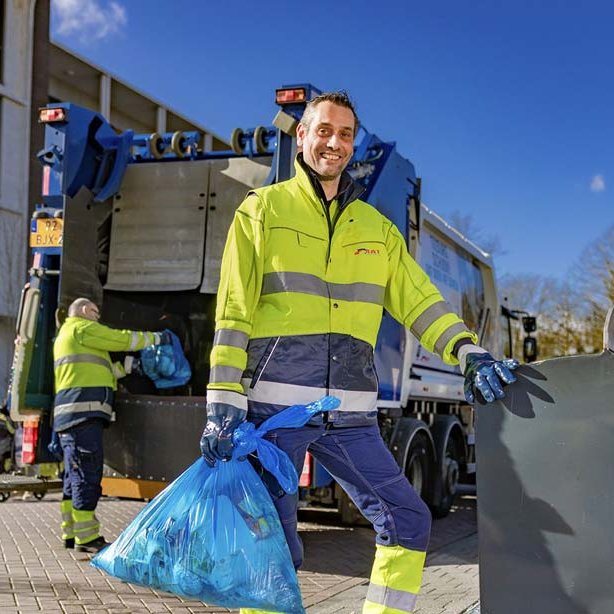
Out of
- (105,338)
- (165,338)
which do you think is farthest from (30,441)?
(165,338)

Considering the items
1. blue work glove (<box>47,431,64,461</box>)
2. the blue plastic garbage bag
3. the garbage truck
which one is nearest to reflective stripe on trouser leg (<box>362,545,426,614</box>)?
the garbage truck

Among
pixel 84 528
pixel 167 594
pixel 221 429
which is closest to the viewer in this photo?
pixel 221 429

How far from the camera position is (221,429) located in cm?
249

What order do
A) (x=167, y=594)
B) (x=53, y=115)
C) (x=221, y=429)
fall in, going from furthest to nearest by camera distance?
(x=53, y=115) → (x=167, y=594) → (x=221, y=429)

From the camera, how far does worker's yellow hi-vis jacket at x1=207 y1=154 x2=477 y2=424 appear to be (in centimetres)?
260

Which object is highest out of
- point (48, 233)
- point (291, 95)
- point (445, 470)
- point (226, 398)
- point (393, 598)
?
point (291, 95)

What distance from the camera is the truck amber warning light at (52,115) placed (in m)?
5.78

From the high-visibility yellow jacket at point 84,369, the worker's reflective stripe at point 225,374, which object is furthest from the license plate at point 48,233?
the worker's reflective stripe at point 225,374

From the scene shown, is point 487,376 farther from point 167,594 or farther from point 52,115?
point 52,115

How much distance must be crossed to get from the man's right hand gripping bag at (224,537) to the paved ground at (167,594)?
154cm

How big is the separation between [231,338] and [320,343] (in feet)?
0.91

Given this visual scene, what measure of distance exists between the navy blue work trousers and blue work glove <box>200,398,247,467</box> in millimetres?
3142

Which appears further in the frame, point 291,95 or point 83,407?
point 83,407

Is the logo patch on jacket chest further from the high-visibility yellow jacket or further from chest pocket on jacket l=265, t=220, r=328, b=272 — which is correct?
the high-visibility yellow jacket
